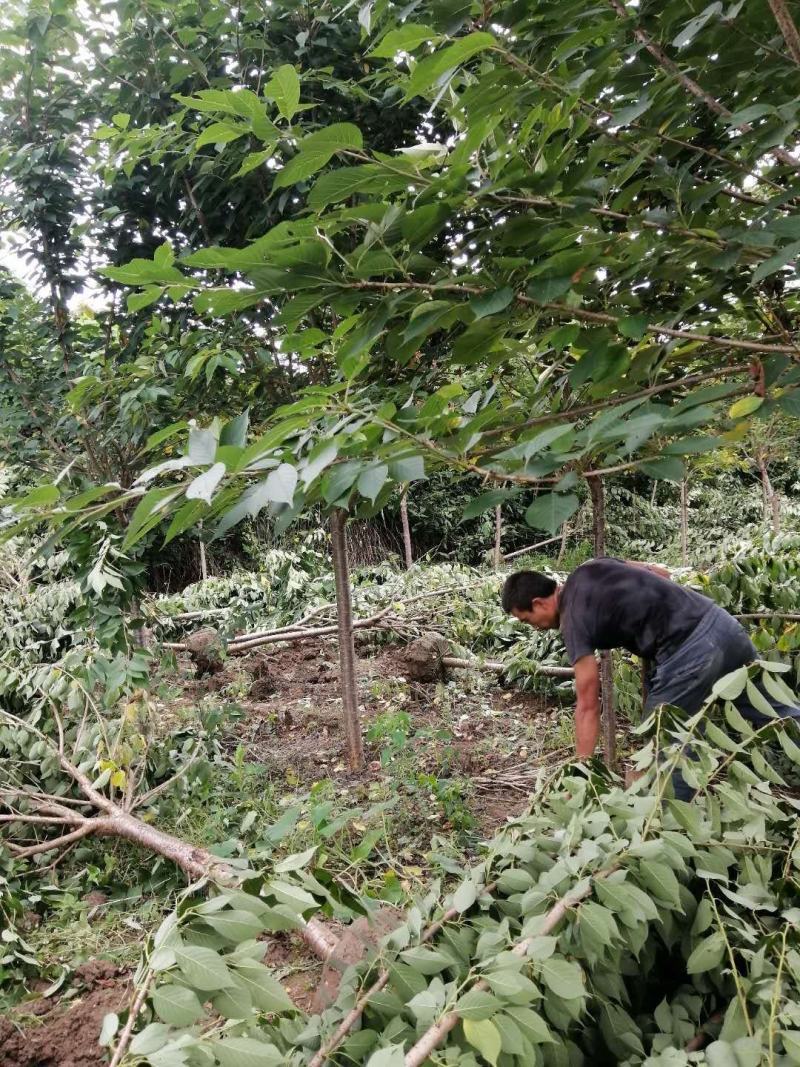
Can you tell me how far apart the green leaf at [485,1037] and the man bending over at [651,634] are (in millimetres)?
1874

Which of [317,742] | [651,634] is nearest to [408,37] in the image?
[651,634]

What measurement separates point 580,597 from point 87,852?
2.47 metres

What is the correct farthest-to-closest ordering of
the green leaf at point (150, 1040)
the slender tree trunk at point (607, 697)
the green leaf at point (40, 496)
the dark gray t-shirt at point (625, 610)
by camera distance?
the slender tree trunk at point (607, 697) < the dark gray t-shirt at point (625, 610) < the green leaf at point (40, 496) < the green leaf at point (150, 1040)

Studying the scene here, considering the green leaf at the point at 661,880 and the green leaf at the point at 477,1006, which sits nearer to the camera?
the green leaf at the point at 477,1006

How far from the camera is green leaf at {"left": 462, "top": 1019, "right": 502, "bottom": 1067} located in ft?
2.57

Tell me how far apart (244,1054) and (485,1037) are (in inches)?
10.7

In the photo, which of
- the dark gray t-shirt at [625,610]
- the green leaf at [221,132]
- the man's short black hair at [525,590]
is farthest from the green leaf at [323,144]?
the man's short black hair at [525,590]

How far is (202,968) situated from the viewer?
2.59 feet

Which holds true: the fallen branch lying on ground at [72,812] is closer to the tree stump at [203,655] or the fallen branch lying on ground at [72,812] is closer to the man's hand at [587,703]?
the man's hand at [587,703]

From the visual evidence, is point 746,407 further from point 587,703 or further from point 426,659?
point 426,659

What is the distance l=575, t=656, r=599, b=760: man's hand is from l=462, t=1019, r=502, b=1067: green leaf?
186cm

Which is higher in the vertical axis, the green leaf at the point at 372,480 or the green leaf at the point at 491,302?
the green leaf at the point at 491,302

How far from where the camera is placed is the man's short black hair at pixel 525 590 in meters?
2.93

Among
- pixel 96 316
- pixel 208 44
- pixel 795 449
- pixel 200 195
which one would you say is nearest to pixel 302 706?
pixel 96 316
